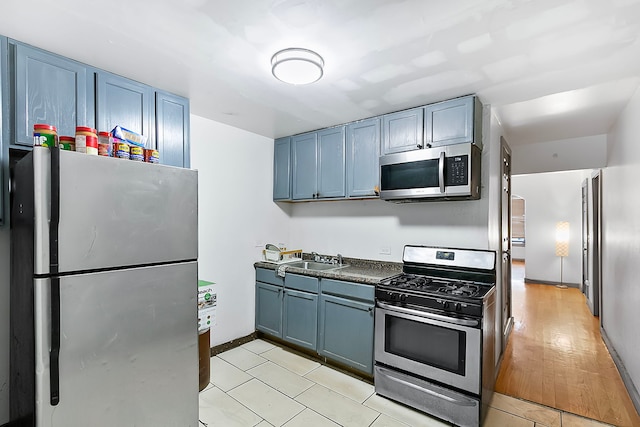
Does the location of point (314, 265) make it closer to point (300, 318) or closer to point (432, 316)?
point (300, 318)

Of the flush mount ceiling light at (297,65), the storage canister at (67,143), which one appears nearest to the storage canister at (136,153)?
the storage canister at (67,143)

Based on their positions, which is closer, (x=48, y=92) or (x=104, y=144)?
(x=104, y=144)

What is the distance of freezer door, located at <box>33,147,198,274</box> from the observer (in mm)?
1424

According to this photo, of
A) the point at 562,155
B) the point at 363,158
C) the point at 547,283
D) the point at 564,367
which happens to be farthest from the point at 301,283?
the point at 547,283

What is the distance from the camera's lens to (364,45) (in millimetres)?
1818

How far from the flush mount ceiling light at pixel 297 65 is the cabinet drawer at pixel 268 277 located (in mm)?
2091

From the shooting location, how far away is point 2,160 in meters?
1.73

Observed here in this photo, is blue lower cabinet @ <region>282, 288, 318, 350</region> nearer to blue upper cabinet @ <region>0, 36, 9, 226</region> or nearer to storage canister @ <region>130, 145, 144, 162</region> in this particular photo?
storage canister @ <region>130, 145, 144, 162</region>

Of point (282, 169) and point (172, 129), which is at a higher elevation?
point (172, 129)

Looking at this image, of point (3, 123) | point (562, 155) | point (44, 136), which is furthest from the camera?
point (562, 155)

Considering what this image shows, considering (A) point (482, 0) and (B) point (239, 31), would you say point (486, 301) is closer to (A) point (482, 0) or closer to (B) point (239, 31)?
(A) point (482, 0)

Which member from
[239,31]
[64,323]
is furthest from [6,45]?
[64,323]

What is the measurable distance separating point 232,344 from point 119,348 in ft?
6.39

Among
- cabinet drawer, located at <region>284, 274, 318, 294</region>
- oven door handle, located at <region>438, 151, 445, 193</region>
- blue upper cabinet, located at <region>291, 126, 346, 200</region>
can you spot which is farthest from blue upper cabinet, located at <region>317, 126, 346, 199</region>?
oven door handle, located at <region>438, 151, 445, 193</region>
